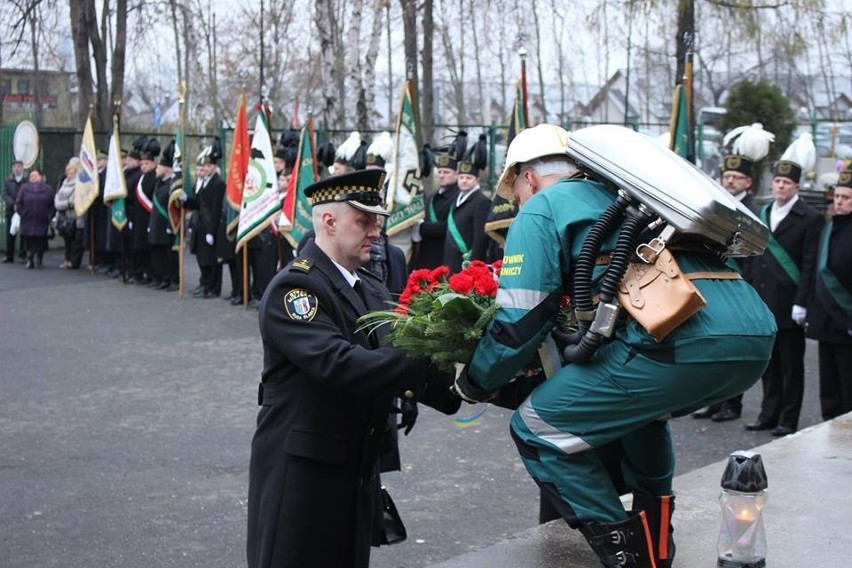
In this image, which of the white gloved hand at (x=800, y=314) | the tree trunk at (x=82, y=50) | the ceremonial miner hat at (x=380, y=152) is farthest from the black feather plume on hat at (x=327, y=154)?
the tree trunk at (x=82, y=50)

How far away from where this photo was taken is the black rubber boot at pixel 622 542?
12.0 ft

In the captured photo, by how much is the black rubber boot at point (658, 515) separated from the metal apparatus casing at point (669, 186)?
972 mm

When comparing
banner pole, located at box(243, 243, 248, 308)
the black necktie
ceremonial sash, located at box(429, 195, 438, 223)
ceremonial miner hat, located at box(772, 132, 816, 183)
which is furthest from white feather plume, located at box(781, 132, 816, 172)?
banner pole, located at box(243, 243, 248, 308)

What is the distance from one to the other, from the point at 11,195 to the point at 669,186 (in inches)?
812

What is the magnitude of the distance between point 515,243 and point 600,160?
1.21 feet

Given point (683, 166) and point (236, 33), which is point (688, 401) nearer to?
point (683, 166)

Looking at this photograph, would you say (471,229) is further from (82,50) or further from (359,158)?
(82,50)

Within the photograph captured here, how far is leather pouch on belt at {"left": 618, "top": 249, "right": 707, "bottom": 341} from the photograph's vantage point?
11.0 ft

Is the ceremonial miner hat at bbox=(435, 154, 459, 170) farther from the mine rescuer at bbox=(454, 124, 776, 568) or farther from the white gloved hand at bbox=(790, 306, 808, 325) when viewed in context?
the mine rescuer at bbox=(454, 124, 776, 568)

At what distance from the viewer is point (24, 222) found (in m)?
21.1

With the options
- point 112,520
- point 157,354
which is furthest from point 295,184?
point 112,520

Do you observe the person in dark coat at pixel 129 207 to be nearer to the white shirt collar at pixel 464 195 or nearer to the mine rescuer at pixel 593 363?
the white shirt collar at pixel 464 195

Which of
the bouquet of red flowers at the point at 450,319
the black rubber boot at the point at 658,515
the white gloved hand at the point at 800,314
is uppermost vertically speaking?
the bouquet of red flowers at the point at 450,319

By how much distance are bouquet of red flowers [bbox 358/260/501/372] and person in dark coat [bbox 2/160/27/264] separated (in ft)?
64.3
